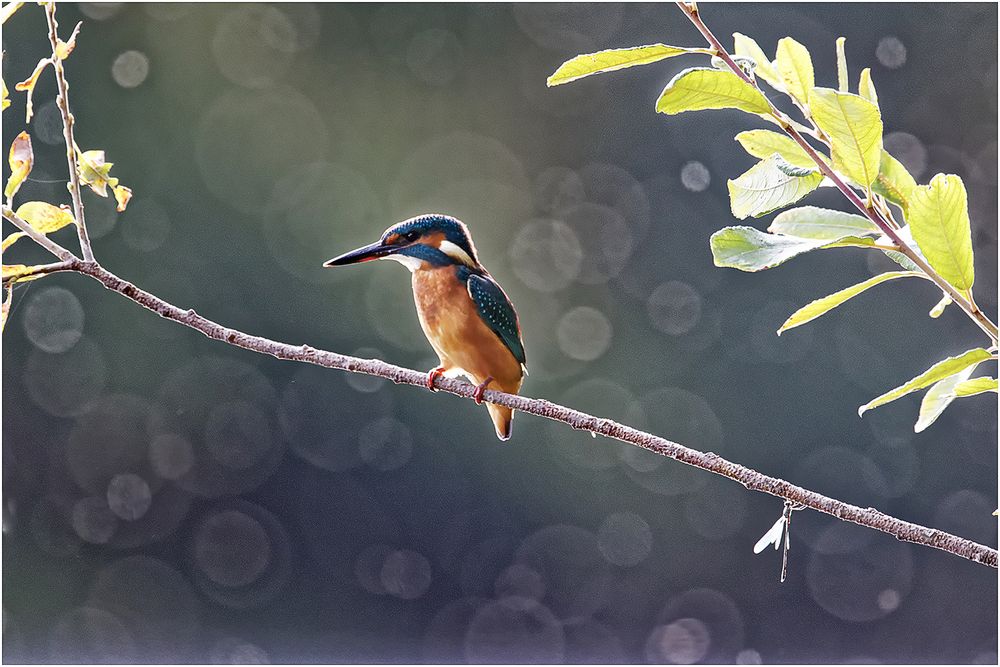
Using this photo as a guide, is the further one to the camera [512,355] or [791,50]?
[512,355]

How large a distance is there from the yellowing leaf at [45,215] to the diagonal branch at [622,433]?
0.15ft

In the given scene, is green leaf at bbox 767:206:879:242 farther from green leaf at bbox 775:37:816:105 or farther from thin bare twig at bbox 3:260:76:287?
thin bare twig at bbox 3:260:76:287

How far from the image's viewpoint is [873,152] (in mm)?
287

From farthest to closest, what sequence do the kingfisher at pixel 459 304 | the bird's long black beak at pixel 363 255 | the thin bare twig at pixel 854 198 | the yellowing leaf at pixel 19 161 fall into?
the kingfisher at pixel 459 304 → the bird's long black beak at pixel 363 255 → the yellowing leaf at pixel 19 161 → the thin bare twig at pixel 854 198

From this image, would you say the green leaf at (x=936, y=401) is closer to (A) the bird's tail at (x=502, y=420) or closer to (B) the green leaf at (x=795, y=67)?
(B) the green leaf at (x=795, y=67)

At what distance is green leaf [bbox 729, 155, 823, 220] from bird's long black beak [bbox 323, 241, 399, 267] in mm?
251

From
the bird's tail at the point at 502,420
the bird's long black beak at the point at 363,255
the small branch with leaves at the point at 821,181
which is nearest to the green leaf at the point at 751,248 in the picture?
the small branch with leaves at the point at 821,181

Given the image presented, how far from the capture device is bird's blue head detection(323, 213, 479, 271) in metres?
0.62

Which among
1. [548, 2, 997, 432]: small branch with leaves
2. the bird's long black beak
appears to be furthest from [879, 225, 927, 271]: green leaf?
the bird's long black beak

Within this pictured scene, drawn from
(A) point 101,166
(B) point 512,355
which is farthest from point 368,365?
(B) point 512,355

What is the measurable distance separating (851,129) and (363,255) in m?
0.34

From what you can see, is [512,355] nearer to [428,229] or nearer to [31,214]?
[428,229]

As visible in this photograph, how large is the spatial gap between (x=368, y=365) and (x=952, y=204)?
235 millimetres

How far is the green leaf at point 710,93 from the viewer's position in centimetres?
29
